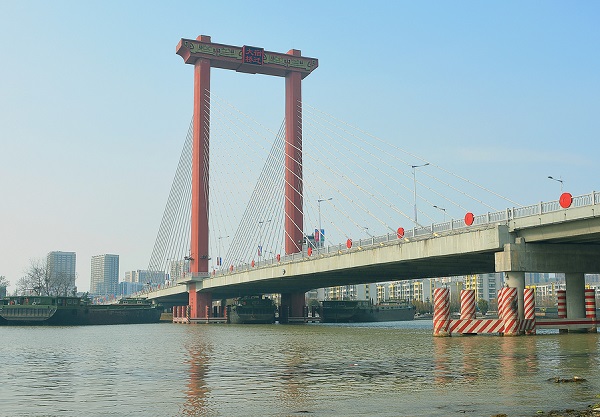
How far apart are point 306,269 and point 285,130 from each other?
2355 centimetres

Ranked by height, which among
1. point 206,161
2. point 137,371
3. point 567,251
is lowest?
point 137,371

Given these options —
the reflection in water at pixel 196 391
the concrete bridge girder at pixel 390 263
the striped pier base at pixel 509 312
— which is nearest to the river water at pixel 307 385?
the reflection in water at pixel 196 391

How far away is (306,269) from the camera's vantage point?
280 ft

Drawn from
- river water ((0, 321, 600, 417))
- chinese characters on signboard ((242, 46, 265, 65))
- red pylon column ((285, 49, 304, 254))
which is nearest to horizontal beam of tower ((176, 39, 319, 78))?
chinese characters on signboard ((242, 46, 265, 65))

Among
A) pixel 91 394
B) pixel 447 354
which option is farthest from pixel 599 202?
pixel 91 394

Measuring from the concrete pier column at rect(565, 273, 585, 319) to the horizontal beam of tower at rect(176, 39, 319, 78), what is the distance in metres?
58.5

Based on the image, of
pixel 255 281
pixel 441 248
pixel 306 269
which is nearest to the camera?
pixel 441 248

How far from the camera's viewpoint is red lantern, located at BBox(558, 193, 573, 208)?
47.0 meters

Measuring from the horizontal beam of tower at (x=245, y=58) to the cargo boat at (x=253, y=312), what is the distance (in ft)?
128

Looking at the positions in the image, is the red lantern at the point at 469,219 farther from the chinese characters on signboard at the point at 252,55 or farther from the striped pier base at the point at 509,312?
the chinese characters on signboard at the point at 252,55

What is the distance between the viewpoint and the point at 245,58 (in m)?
104

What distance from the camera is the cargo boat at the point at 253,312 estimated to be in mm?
122062

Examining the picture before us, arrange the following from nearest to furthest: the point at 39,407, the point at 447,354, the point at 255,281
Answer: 1. the point at 39,407
2. the point at 447,354
3. the point at 255,281

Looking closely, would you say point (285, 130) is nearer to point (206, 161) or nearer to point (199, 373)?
point (206, 161)
